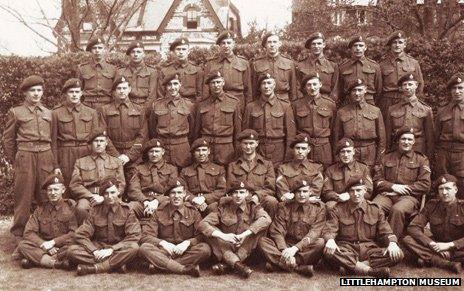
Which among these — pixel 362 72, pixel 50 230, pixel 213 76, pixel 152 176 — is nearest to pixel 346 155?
pixel 362 72

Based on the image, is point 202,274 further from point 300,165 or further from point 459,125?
point 459,125

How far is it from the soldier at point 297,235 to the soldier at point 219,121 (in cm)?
120

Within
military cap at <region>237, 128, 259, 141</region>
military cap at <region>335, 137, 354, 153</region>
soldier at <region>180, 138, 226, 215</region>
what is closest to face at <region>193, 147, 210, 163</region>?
soldier at <region>180, 138, 226, 215</region>

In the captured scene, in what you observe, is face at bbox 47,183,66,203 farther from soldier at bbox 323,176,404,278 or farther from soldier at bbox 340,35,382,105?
soldier at bbox 340,35,382,105

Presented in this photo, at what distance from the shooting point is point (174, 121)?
23.0 ft

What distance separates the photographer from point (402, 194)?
6402 mm

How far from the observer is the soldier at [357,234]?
563 centimetres

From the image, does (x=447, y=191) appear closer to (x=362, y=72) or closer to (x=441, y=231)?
(x=441, y=231)

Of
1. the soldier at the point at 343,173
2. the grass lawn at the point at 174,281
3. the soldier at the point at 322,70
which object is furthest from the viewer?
the soldier at the point at 322,70

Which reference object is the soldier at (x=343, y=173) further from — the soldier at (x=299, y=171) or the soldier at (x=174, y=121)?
the soldier at (x=174, y=121)

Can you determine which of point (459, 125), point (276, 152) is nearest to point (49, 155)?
point (276, 152)

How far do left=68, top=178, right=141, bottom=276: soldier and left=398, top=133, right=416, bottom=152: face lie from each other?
326cm

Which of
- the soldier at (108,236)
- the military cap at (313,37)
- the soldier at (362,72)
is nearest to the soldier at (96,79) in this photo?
the soldier at (108,236)

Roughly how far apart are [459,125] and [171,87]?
3.59 metres
